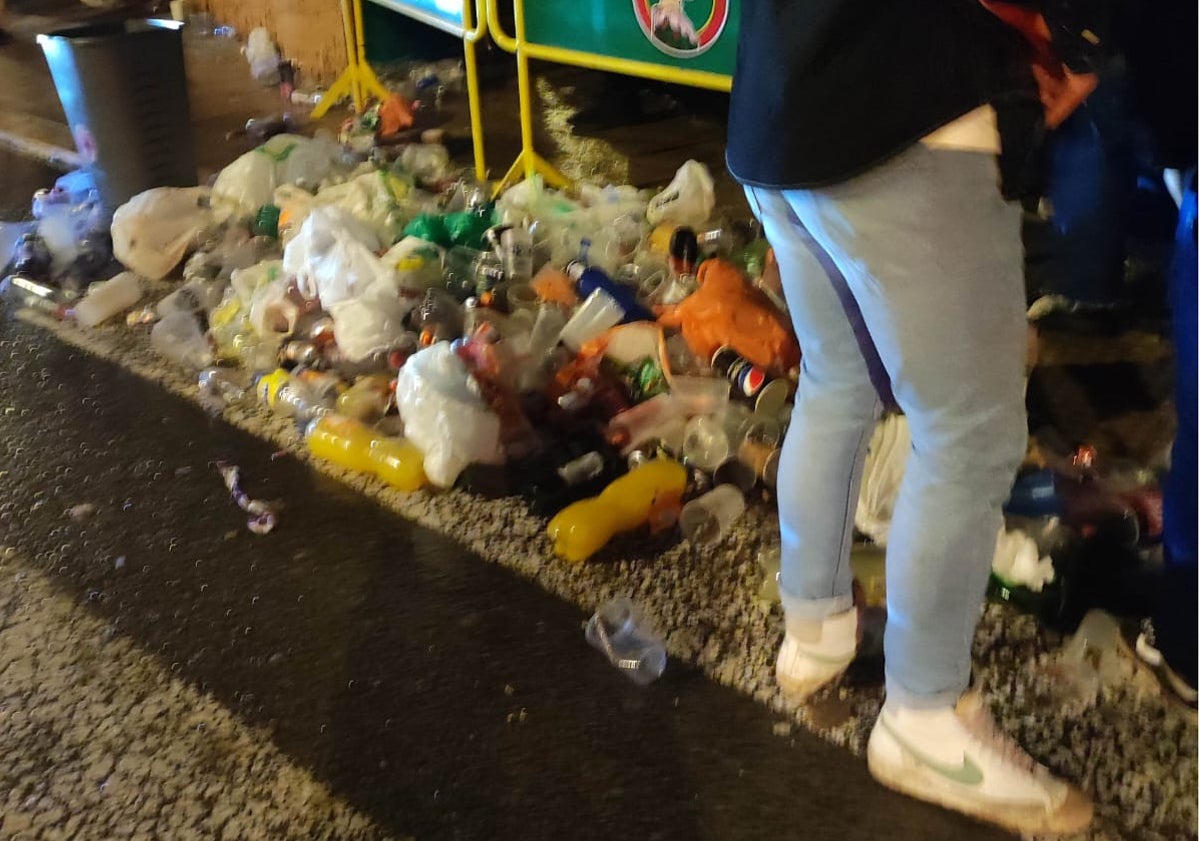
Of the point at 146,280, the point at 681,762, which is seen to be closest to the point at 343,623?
the point at 681,762

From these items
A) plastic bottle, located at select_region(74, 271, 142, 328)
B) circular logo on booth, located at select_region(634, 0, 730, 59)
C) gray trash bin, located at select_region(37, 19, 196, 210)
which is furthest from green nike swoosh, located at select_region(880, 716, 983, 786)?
gray trash bin, located at select_region(37, 19, 196, 210)

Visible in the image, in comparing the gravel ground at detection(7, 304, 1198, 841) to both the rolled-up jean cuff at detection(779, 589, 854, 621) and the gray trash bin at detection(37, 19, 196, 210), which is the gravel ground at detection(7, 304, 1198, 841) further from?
the gray trash bin at detection(37, 19, 196, 210)

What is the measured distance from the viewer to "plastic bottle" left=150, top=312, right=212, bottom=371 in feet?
7.79

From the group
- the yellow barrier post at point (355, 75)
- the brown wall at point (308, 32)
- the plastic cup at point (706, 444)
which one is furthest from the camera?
the brown wall at point (308, 32)

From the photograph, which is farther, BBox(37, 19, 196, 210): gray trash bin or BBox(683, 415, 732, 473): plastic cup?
BBox(37, 19, 196, 210): gray trash bin

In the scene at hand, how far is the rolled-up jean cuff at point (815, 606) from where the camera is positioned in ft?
4.34

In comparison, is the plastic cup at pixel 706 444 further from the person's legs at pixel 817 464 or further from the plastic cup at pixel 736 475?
the person's legs at pixel 817 464

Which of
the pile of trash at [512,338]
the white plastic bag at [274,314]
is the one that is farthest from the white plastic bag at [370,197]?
the white plastic bag at [274,314]

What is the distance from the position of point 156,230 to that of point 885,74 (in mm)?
2408

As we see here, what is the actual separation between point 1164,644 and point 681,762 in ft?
2.13

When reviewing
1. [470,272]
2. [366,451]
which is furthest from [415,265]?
[366,451]

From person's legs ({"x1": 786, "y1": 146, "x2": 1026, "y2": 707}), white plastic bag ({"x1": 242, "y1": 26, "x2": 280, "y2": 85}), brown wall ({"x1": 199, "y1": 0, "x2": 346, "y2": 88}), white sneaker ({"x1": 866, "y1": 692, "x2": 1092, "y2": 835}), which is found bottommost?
white plastic bag ({"x1": 242, "y1": 26, "x2": 280, "y2": 85})

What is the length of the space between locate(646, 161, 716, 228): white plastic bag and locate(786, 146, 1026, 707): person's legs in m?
1.54

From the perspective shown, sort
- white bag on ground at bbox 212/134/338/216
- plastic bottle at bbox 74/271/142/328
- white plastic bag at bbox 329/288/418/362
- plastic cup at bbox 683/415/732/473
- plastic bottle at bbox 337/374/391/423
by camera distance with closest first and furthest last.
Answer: plastic cup at bbox 683/415/732/473, plastic bottle at bbox 337/374/391/423, white plastic bag at bbox 329/288/418/362, plastic bottle at bbox 74/271/142/328, white bag on ground at bbox 212/134/338/216
